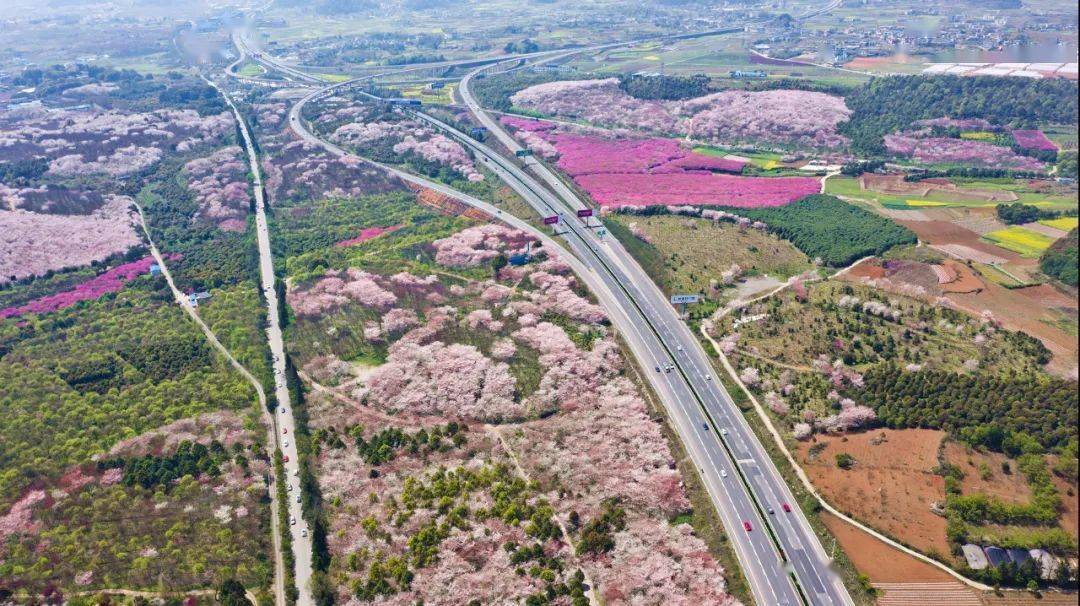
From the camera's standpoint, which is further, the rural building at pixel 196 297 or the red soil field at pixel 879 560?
the rural building at pixel 196 297

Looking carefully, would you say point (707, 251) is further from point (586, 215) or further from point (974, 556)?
point (974, 556)

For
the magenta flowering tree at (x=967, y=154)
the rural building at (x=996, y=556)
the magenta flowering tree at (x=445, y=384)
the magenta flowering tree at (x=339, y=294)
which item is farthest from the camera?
the magenta flowering tree at (x=967, y=154)

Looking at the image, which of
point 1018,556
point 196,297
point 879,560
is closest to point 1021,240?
point 1018,556

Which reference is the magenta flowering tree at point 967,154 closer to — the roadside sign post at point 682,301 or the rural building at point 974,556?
the roadside sign post at point 682,301

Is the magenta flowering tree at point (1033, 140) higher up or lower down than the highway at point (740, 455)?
higher up

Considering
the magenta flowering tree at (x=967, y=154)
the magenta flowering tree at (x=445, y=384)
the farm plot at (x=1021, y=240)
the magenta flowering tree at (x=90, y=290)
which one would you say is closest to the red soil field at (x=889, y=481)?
the magenta flowering tree at (x=445, y=384)

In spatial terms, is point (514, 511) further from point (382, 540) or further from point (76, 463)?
point (76, 463)

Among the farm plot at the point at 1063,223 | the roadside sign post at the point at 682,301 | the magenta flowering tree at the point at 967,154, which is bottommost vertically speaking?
the roadside sign post at the point at 682,301

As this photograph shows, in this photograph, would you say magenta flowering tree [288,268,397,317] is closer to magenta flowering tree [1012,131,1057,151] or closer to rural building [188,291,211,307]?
rural building [188,291,211,307]
